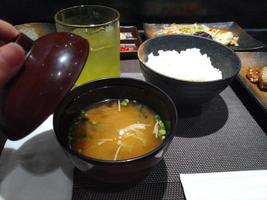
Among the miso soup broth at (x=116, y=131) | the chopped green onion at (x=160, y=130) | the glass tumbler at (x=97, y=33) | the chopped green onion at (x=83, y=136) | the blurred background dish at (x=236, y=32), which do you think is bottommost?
the blurred background dish at (x=236, y=32)

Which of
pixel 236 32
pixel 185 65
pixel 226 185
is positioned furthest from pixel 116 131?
pixel 236 32

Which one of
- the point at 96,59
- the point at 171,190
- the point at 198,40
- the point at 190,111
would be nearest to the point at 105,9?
the point at 96,59

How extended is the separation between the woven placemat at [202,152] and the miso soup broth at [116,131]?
0.40 ft

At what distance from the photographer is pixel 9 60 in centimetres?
68

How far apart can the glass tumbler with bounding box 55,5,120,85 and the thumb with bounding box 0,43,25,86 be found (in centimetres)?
50

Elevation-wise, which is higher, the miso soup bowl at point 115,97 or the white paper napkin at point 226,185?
the miso soup bowl at point 115,97

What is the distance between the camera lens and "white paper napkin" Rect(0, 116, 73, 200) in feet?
2.86

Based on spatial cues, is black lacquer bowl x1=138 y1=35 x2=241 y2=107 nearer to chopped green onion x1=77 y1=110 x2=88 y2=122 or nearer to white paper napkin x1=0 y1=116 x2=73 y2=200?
chopped green onion x1=77 y1=110 x2=88 y2=122

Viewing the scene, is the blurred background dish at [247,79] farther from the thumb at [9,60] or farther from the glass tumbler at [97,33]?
the thumb at [9,60]

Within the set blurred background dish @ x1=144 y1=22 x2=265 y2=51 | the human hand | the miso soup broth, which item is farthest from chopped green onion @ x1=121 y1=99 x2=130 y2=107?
blurred background dish @ x1=144 y1=22 x2=265 y2=51

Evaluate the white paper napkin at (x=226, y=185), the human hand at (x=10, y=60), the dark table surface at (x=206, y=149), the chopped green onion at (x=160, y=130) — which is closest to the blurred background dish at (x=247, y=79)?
the dark table surface at (x=206, y=149)

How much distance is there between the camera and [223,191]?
880 mm

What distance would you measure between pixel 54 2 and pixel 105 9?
33.3 inches

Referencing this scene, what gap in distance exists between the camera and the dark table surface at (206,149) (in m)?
0.92
